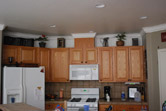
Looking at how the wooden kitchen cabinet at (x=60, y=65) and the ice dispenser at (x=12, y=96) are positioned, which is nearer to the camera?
the ice dispenser at (x=12, y=96)

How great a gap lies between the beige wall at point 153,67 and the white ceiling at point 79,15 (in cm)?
39

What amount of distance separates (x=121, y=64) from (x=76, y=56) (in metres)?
1.22

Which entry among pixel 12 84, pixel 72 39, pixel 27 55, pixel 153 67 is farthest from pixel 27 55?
pixel 153 67

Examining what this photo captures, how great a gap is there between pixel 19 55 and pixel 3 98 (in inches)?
46.1

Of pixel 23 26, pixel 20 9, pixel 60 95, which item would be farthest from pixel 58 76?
pixel 20 9

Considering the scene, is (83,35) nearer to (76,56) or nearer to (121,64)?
(76,56)

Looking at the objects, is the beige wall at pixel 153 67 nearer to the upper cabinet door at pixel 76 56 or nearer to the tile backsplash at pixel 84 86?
the tile backsplash at pixel 84 86

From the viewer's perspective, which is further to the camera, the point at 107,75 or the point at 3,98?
the point at 107,75

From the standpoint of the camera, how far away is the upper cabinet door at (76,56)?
5352mm

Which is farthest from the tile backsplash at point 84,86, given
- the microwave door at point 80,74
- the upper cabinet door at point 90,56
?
the upper cabinet door at point 90,56

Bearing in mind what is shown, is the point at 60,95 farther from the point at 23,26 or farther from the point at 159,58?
the point at 159,58

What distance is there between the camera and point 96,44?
18.5ft

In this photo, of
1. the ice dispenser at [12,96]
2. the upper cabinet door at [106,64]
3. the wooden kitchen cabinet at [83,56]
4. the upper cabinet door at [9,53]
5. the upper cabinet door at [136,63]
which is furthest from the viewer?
the wooden kitchen cabinet at [83,56]

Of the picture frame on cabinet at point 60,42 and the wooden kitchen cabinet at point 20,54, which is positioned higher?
the picture frame on cabinet at point 60,42
